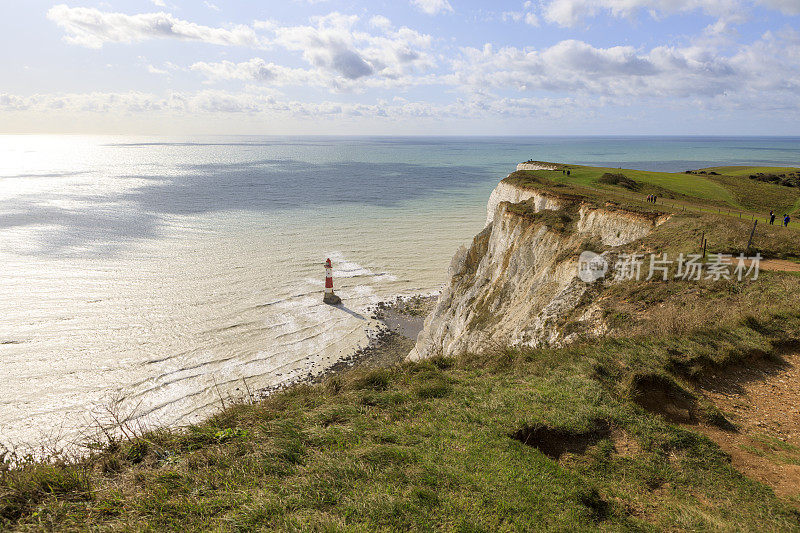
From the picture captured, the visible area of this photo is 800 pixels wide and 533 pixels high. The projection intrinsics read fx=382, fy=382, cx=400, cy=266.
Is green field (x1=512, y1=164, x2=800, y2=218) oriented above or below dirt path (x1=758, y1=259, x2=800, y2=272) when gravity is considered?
above

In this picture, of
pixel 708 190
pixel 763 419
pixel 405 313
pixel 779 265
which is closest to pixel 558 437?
pixel 763 419

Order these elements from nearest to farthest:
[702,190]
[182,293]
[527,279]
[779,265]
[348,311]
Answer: [779,265] < [527,279] < [348,311] < [182,293] < [702,190]

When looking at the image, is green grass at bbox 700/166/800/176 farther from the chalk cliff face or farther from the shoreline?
the shoreline

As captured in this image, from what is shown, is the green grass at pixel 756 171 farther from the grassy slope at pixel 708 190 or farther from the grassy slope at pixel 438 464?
the grassy slope at pixel 438 464

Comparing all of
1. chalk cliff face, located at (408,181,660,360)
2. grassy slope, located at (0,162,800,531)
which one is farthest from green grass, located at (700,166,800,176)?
grassy slope, located at (0,162,800,531)

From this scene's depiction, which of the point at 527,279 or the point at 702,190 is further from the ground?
the point at 702,190

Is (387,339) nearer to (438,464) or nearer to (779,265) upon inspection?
(779,265)
